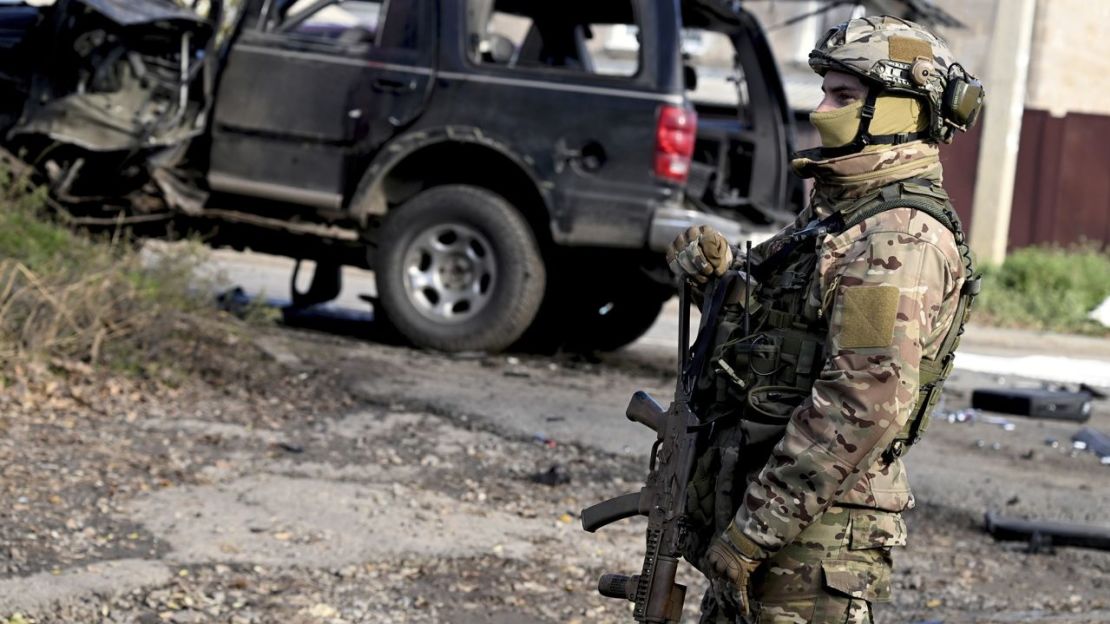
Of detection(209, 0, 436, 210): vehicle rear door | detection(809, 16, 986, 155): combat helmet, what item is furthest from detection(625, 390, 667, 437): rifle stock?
detection(209, 0, 436, 210): vehicle rear door

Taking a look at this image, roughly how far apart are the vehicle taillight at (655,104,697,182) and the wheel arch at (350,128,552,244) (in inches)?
24.6

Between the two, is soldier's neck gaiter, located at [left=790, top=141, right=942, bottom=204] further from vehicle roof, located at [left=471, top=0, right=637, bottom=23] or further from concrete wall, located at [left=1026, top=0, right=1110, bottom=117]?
concrete wall, located at [left=1026, top=0, right=1110, bottom=117]

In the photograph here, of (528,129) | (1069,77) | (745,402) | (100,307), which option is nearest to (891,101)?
(745,402)

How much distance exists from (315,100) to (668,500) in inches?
225

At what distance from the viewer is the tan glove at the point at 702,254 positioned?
2791 mm

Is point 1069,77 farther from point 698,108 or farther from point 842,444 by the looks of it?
point 842,444

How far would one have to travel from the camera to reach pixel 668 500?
107 inches

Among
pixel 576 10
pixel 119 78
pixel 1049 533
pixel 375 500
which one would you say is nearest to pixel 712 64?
pixel 576 10

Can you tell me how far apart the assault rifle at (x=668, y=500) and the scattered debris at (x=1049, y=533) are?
9.37 ft

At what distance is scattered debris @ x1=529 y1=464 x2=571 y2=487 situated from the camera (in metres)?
5.57

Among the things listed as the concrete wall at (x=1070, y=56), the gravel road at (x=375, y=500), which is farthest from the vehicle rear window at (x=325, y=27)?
the concrete wall at (x=1070, y=56)

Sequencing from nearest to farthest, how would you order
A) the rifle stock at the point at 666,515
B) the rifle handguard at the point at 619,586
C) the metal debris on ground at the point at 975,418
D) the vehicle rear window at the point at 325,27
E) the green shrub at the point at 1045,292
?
the rifle stock at the point at 666,515
the rifle handguard at the point at 619,586
the metal debris on ground at the point at 975,418
the vehicle rear window at the point at 325,27
the green shrub at the point at 1045,292

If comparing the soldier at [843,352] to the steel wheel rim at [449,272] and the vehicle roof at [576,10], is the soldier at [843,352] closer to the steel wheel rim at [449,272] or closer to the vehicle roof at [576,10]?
the steel wheel rim at [449,272]

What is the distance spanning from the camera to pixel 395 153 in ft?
25.7
